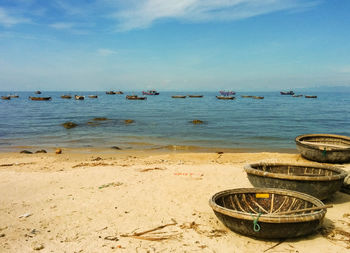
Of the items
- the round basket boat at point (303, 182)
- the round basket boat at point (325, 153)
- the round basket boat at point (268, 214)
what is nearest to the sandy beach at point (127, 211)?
the round basket boat at point (268, 214)

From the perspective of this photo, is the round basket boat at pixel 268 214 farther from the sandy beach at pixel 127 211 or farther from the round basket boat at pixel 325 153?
the round basket boat at pixel 325 153

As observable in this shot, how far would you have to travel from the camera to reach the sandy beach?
15.7ft

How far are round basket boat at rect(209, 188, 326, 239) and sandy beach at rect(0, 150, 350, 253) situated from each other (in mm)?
243

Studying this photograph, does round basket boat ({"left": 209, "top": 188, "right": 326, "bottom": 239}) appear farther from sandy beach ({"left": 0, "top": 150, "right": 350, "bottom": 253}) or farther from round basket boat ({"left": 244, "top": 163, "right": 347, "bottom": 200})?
round basket boat ({"left": 244, "top": 163, "right": 347, "bottom": 200})

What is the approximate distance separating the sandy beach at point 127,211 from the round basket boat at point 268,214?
243mm

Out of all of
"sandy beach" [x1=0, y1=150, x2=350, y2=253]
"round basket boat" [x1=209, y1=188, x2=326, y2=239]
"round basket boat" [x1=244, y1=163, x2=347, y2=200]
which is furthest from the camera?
"round basket boat" [x1=244, y1=163, x2=347, y2=200]

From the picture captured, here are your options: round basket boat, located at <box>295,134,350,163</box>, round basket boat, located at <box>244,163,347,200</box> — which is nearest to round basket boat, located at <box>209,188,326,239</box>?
round basket boat, located at <box>244,163,347,200</box>

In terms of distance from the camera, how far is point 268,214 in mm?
4836

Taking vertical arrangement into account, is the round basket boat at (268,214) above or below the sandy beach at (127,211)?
above

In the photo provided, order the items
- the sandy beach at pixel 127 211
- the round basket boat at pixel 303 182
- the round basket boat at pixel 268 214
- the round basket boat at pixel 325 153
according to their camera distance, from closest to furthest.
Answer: the round basket boat at pixel 268 214 → the sandy beach at pixel 127 211 → the round basket boat at pixel 303 182 → the round basket boat at pixel 325 153

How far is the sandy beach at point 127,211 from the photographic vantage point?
15.7 feet

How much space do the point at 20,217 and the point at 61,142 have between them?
12.5 meters

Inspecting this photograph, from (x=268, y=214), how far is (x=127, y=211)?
3072 mm

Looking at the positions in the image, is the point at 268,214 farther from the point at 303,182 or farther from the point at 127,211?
the point at 127,211
